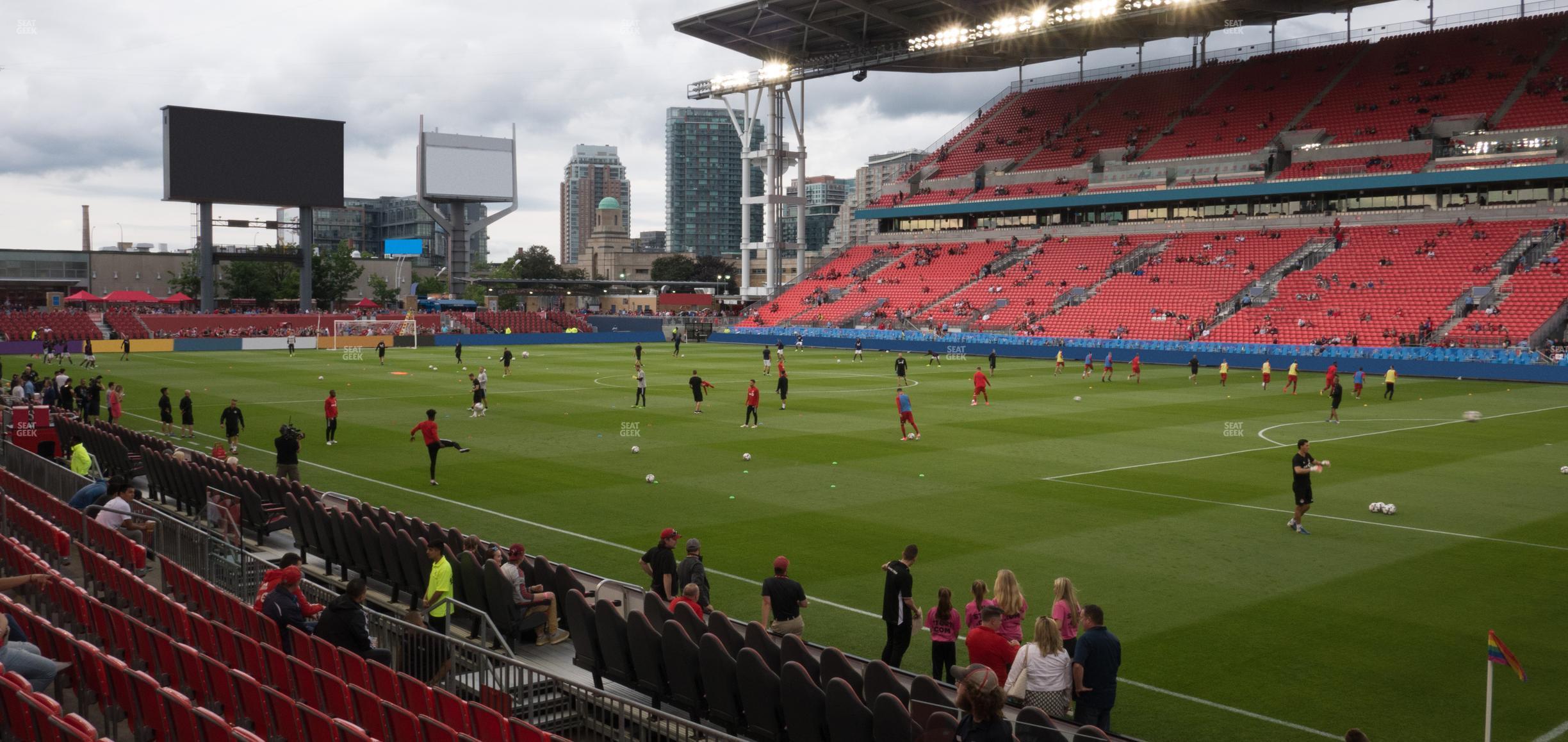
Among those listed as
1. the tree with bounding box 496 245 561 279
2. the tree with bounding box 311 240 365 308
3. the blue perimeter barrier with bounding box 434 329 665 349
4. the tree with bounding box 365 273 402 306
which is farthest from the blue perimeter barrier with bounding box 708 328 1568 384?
the tree with bounding box 496 245 561 279

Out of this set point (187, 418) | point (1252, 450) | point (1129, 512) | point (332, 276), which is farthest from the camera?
point (332, 276)

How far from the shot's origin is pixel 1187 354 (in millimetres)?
58719

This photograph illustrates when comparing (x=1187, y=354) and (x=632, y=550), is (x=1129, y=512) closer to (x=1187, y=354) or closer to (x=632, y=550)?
(x=632, y=550)

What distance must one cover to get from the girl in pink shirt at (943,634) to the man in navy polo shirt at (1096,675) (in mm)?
1541

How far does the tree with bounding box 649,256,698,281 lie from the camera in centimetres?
18875

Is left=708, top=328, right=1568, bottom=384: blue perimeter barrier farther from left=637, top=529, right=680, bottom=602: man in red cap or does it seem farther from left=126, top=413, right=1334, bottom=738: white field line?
left=637, top=529, right=680, bottom=602: man in red cap

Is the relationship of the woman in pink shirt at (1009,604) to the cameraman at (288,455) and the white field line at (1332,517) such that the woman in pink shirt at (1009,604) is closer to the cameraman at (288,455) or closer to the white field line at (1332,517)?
the white field line at (1332,517)

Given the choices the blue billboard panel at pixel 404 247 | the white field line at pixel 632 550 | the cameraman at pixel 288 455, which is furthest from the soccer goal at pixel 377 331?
the cameraman at pixel 288 455

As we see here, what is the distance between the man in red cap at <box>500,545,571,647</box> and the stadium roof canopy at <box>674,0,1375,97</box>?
193ft

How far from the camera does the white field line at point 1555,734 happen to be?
32.7 ft

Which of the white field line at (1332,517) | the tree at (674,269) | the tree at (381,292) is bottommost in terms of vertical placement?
the white field line at (1332,517)

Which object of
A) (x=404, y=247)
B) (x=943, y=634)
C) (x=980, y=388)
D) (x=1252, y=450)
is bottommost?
(x=1252, y=450)

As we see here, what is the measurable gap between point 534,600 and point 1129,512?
11955 mm

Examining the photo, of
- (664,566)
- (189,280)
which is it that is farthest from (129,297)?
(664,566)
